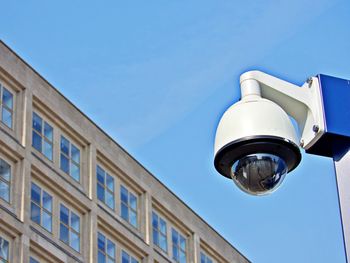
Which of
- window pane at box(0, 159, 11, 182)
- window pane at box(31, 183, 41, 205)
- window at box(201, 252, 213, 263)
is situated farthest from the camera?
window at box(201, 252, 213, 263)

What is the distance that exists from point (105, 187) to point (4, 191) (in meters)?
6.51

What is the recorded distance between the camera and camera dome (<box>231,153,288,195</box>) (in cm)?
712

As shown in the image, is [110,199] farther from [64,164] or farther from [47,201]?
[47,201]

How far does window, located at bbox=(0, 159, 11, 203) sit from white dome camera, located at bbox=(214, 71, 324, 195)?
1244 inches

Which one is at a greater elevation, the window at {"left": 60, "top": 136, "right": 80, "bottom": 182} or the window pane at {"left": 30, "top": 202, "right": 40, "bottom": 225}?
the window at {"left": 60, "top": 136, "right": 80, "bottom": 182}

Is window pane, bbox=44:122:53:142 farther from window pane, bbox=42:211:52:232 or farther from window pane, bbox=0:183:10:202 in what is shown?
window pane, bbox=0:183:10:202

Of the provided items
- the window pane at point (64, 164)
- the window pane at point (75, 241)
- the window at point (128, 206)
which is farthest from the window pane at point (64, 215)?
the window at point (128, 206)

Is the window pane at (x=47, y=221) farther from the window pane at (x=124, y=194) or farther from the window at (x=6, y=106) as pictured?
the window pane at (x=124, y=194)

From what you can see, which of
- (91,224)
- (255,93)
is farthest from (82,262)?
(255,93)

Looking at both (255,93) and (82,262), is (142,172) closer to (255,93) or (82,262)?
(82,262)

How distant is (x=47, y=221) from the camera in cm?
3944

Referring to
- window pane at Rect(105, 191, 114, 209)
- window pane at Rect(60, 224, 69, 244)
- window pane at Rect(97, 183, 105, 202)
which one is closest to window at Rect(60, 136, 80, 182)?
window pane at Rect(97, 183, 105, 202)

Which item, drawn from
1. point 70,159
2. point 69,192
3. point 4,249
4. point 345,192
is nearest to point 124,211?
point 70,159

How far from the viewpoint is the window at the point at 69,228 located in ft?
133
